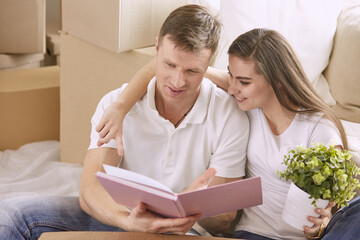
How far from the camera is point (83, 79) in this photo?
6.57ft

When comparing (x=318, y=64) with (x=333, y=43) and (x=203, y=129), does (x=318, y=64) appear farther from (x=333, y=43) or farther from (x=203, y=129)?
(x=203, y=129)

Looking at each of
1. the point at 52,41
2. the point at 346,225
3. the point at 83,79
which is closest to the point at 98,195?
the point at 346,225

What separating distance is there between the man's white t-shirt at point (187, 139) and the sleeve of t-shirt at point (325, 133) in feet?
0.60

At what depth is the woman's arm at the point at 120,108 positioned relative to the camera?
122 cm

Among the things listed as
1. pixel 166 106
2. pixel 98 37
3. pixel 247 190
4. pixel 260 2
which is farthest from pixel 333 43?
pixel 247 190

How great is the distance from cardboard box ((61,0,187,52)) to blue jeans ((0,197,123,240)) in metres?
0.71

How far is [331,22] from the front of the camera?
173 centimetres

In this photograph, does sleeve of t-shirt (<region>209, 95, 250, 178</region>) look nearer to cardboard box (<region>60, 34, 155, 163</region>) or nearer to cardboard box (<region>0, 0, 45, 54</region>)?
cardboard box (<region>60, 34, 155, 163</region>)

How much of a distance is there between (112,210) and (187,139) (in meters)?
0.31

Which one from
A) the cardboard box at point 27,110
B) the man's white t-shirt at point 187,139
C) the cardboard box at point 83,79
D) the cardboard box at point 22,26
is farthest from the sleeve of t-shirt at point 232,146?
the cardboard box at point 22,26

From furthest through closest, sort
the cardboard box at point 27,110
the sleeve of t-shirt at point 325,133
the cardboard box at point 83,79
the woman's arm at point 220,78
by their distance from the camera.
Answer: the cardboard box at point 27,110 → the cardboard box at point 83,79 → the woman's arm at point 220,78 → the sleeve of t-shirt at point 325,133

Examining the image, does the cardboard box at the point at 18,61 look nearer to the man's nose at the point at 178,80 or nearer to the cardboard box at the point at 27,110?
the cardboard box at the point at 27,110

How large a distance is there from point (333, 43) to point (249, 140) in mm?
619

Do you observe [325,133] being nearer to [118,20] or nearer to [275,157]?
[275,157]
